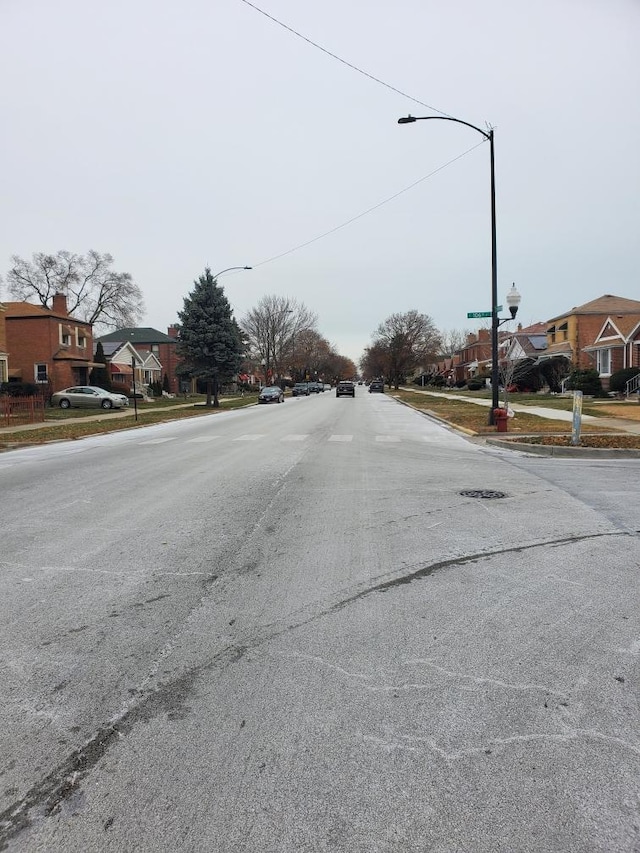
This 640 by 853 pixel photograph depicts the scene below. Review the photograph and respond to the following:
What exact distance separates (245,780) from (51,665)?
1576mm

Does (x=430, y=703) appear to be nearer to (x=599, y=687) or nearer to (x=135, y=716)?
(x=599, y=687)

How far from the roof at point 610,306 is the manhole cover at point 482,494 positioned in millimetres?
44174

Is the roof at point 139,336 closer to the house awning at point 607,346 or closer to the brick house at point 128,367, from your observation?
the brick house at point 128,367

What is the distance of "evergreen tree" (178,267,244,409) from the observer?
138 ft

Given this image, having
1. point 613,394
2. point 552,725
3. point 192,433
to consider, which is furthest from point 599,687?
point 613,394

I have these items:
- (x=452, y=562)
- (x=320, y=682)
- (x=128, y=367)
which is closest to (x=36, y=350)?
(x=128, y=367)

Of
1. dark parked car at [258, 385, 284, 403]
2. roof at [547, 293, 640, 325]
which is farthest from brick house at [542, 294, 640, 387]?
dark parked car at [258, 385, 284, 403]

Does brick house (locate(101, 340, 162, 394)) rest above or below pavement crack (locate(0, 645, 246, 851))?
above

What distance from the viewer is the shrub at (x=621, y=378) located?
35.8m

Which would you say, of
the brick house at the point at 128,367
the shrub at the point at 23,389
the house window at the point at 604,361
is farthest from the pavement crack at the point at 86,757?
the brick house at the point at 128,367

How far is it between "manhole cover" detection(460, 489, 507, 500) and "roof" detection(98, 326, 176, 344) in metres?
66.6

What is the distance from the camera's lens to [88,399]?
3806 cm

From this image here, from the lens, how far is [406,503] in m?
7.98

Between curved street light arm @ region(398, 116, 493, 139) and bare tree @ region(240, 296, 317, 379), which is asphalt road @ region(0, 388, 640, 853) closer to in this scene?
curved street light arm @ region(398, 116, 493, 139)
